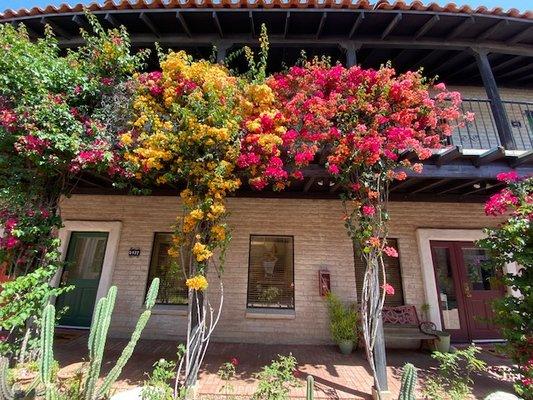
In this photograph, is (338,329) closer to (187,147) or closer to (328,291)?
(328,291)

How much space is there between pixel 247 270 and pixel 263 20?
552 cm

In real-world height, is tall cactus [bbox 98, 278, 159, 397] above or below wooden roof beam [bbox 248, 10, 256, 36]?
below

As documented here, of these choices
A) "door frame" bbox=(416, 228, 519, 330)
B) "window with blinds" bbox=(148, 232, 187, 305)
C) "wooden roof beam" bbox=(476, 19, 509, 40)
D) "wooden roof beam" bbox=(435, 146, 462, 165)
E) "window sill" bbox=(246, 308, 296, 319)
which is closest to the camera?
"wooden roof beam" bbox=(435, 146, 462, 165)

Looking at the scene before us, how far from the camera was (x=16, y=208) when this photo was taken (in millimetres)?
4328

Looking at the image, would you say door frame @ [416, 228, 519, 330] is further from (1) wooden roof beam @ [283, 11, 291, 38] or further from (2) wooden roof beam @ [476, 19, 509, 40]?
(1) wooden roof beam @ [283, 11, 291, 38]

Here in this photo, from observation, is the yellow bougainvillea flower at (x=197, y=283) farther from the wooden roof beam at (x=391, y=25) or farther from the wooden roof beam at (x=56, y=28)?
the wooden roof beam at (x=56, y=28)

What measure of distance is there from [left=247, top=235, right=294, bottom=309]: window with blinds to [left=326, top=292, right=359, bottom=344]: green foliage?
3.07 feet

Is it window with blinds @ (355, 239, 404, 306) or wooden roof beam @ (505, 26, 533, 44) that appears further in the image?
A: window with blinds @ (355, 239, 404, 306)

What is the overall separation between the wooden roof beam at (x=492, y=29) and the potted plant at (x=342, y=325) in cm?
645

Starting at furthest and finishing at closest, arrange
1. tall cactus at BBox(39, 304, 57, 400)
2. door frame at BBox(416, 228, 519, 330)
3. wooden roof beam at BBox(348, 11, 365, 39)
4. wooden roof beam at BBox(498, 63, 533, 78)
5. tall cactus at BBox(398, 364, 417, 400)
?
wooden roof beam at BBox(498, 63, 533, 78), door frame at BBox(416, 228, 519, 330), wooden roof beam at BBox(348, 11, 365, 39), tall cactus at BBox(398, 364, 417, 400), tall cactus at BBox(39, 304, 57, 400)

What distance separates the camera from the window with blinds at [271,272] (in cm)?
670

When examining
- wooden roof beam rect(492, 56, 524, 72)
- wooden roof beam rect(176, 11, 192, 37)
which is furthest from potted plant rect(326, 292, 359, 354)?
wooden roof beam rect(492, 56, 524, 72)

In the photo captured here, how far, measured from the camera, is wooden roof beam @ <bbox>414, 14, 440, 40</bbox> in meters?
5.58

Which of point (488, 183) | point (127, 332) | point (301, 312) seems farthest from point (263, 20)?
point (127, 332)
